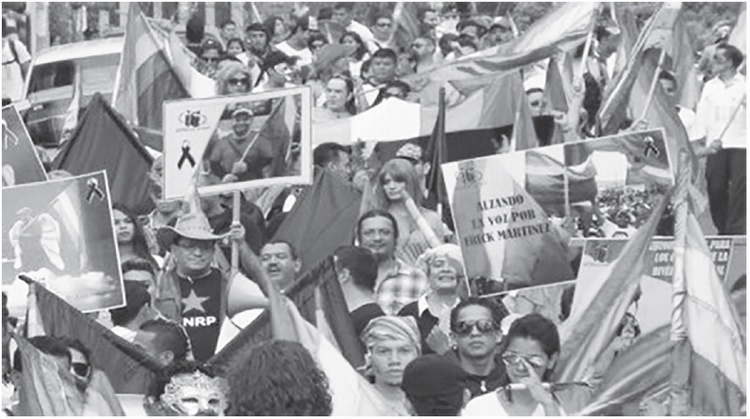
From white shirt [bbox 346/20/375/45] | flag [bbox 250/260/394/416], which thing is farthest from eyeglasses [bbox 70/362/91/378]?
white shirt [bbox 346/20/375/45]

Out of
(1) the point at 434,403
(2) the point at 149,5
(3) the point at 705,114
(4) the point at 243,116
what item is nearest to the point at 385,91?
(3) the point at 705,114

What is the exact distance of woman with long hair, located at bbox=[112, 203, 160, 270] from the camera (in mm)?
12383

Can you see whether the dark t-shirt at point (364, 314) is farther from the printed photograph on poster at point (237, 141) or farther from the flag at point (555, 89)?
the flag at point (555, 89)

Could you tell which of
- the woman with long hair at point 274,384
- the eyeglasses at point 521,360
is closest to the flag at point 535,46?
the eyeglasses at point 521,360

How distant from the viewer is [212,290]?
1144 cm

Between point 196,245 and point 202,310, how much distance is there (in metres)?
0.49

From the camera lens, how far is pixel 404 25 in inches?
797

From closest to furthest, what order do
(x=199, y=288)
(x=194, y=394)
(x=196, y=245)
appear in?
(x=194, y=394), (x=199, y=288), (x=196, y=245)

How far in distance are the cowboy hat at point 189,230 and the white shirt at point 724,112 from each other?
372cm

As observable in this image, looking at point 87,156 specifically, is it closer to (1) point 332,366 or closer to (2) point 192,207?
(2) point 192,207

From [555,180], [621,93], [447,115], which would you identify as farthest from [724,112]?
[555,180]

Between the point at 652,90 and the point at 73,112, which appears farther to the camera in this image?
the point at 73,112

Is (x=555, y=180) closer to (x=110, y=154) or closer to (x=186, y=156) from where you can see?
(x=186, y=156)

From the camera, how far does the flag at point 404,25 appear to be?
19938 millimetres
